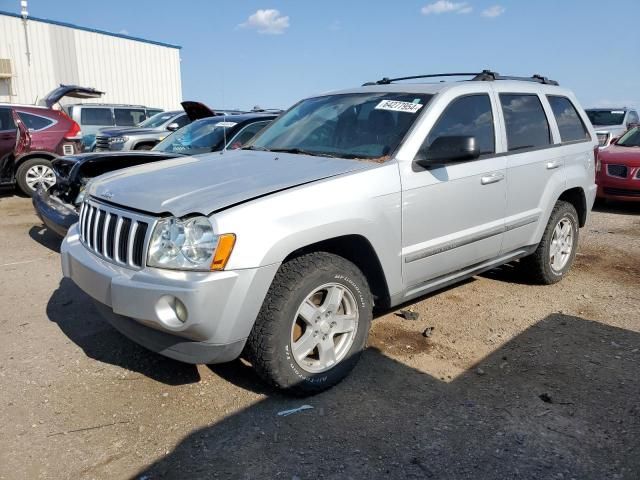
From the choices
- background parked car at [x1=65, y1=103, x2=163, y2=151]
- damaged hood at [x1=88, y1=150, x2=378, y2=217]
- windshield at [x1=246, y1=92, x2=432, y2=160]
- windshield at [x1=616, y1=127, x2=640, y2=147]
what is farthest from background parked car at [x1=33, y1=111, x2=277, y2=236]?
background parked car at [x1=65, y1=103, x2=163, y2=151]

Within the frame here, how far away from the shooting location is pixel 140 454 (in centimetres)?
252

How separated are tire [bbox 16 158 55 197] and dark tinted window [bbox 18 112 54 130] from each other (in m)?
0.62

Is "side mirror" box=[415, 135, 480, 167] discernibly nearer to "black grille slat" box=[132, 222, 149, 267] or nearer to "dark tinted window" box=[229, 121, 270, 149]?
"black grille slat" box=[132, 222, 149, 267]

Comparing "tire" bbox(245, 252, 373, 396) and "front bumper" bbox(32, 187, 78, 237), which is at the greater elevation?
"front bumper" bbox(32, 187, 78, 237)

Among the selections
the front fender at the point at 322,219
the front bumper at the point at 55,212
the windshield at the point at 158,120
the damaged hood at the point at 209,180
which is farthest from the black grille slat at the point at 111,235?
the windshield at the point at 158,120

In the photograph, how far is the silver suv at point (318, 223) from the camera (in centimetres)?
254

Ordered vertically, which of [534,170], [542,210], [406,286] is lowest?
[406,286]

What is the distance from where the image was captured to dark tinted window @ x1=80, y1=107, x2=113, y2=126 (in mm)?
15359

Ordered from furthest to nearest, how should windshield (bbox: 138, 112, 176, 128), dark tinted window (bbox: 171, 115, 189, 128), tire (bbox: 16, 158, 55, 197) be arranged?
windshield (bbox: 138, 112, 176, 128), dark tinted window (bbox: 171, 115, 189, 128), tire (bbox: 16, 158, 55, 197)

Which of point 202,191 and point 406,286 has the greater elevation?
point 202,191

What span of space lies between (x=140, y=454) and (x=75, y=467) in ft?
0.92

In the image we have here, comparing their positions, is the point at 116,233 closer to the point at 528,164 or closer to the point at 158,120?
the point at 528,164

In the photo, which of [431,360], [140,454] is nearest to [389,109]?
[431,360]

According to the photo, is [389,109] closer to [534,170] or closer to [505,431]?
[534,170]
